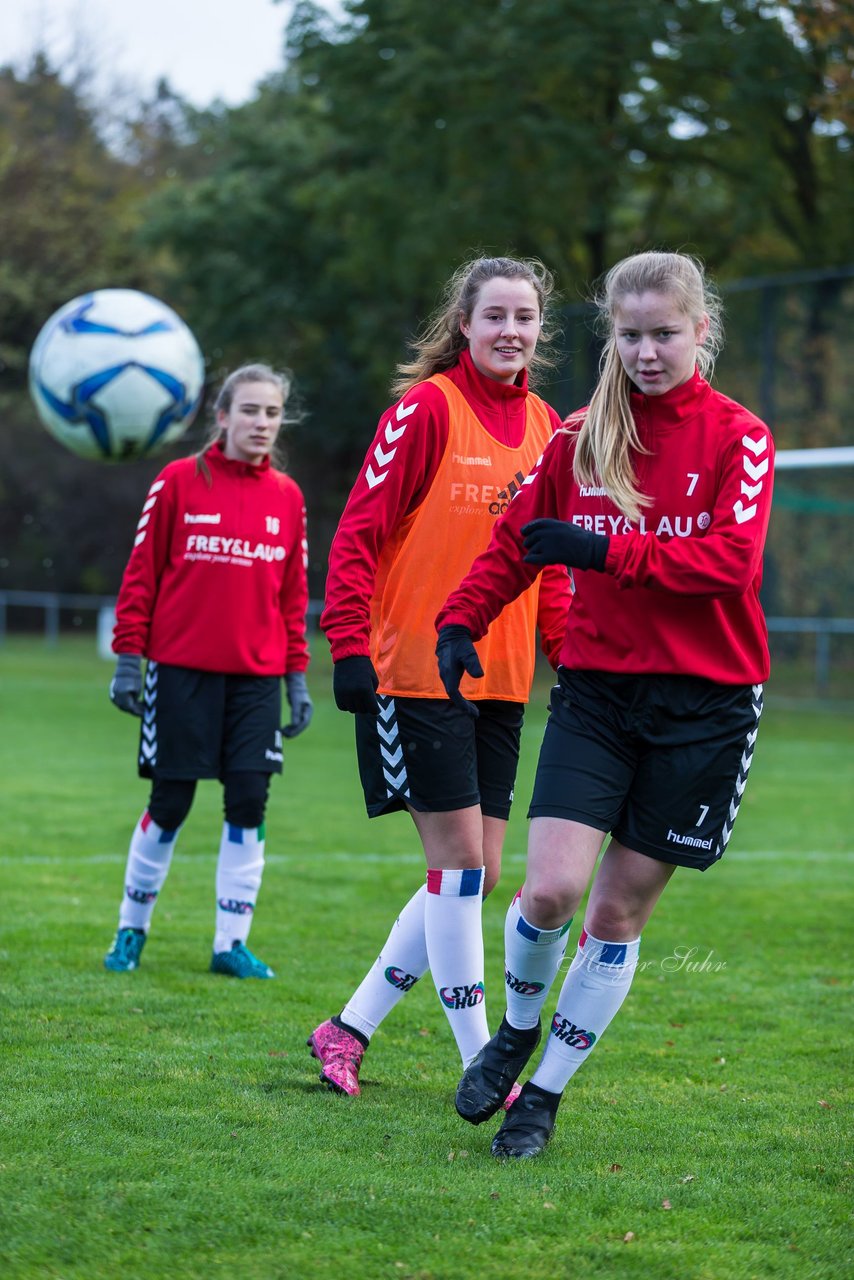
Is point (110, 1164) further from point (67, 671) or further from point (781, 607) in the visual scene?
point (67, 671)

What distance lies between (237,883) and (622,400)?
2.75 m

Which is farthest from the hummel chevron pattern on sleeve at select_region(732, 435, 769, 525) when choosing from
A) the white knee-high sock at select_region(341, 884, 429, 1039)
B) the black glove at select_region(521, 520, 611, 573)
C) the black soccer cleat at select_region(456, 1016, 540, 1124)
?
the white knee-high sock at select_region(341, 884, 429, 1039)

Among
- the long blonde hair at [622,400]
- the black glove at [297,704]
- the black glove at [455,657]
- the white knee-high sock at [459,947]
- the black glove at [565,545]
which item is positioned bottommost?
the white knee-high sock at [459,947]

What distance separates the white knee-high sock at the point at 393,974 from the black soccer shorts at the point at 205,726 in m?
1.41

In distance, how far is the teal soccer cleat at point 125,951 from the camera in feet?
18.3

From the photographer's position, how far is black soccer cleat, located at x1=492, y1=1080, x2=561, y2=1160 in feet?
11.8

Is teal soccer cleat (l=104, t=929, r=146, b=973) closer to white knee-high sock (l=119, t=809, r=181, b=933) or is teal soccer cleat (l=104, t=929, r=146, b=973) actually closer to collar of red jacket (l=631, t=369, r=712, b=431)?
white knee-high sock (l=119, t=809, r=181, b=933)

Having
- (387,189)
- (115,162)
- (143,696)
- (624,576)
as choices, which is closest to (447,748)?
(624,576)

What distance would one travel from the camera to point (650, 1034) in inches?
194

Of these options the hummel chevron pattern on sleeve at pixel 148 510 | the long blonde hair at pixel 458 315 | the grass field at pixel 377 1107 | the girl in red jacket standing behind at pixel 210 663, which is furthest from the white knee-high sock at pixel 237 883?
the long blonde hair at pixel 458 315

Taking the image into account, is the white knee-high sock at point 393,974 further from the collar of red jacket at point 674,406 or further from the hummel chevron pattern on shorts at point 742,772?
the collar of red jacket at point 674,406

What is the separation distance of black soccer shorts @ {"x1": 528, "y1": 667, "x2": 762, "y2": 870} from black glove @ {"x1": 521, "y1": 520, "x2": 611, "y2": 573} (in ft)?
1.03

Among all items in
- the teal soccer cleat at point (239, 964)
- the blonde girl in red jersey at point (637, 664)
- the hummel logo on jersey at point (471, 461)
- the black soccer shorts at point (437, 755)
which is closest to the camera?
the blonde girl in red jersey at point (637, 664)

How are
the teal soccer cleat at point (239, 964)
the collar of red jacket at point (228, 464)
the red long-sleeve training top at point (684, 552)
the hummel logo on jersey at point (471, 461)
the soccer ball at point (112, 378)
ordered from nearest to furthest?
the red long-sleeve training top at point (684, 552) → the hummel logo on jersey at point (471, 461) → the teal soccer cleat at point (239, 964) → the collar of red jacket at point (228, 464) → the soccer ball at point (112, 378)
